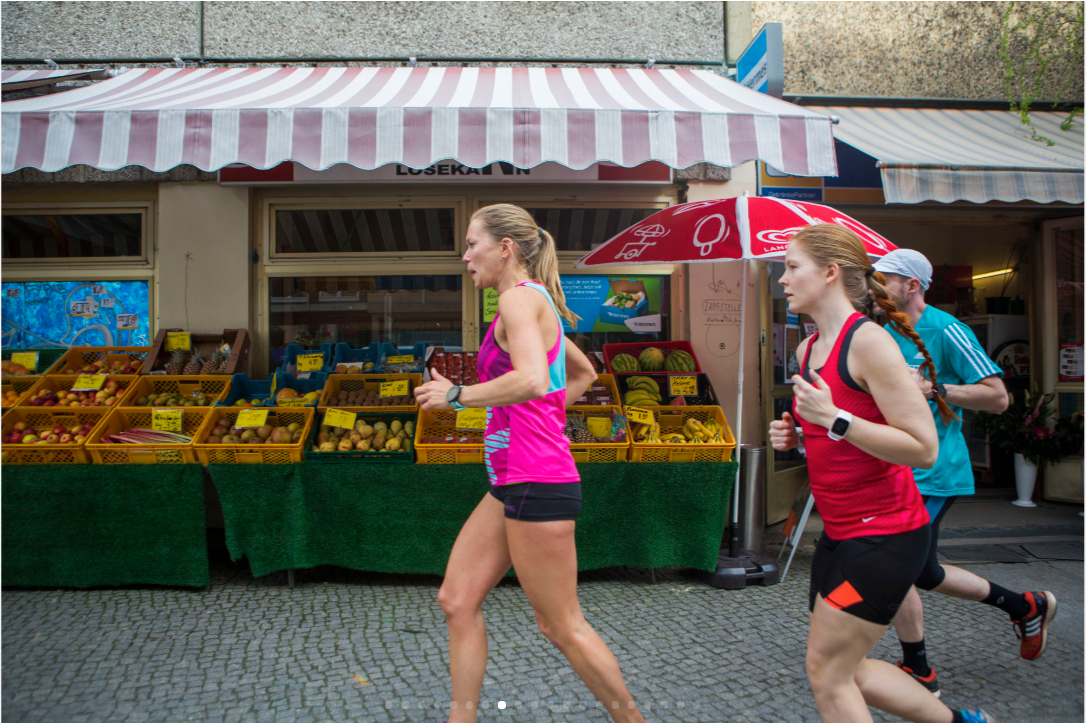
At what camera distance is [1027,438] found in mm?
6230

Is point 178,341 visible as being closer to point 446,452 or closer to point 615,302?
point 446,452

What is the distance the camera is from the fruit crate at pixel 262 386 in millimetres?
4766

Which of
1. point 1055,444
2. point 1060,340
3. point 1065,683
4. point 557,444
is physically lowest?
point 1065,683

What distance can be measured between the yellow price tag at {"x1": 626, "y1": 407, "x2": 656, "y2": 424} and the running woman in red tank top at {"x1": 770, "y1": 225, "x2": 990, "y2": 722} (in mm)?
2417

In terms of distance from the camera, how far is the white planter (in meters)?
6.36

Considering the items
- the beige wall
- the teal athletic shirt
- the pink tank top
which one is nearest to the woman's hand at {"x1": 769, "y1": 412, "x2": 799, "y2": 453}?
the pink tank top

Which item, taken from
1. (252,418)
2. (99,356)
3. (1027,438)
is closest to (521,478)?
(252,418)

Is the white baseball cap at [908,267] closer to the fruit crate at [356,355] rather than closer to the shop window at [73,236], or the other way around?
the fruit crate at [356,355]

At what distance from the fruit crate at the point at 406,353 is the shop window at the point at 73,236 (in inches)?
89.2

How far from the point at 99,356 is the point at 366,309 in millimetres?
2069

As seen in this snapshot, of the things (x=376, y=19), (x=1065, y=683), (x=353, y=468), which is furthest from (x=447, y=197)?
(x=1065, y=683)

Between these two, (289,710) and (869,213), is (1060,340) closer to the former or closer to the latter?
(869,213)

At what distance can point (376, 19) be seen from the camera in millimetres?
5879

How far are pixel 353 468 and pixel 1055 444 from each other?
625cm
